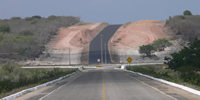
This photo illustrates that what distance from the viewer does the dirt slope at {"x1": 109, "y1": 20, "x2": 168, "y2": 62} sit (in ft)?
327

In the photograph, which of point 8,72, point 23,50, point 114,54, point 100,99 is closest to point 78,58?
point 114,54

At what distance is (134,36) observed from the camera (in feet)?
376

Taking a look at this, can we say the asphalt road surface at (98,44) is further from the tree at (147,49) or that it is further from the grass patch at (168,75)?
the grass patch at (168,75)

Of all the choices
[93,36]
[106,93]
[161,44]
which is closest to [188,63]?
[106,93]

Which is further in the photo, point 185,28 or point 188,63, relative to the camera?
point 185,28

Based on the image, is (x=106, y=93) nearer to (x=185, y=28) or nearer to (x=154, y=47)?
(x=154, y=47)

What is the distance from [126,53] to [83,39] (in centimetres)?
2196

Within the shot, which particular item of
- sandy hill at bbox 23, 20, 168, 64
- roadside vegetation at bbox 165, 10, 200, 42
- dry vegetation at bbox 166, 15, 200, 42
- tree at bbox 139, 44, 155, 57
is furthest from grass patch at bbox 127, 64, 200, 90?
dry vegetation at bbox 166, 15, 200, 42

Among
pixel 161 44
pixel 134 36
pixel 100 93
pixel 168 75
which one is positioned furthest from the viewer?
pixel 134 36

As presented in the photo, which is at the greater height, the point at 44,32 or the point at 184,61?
the point at 44,32

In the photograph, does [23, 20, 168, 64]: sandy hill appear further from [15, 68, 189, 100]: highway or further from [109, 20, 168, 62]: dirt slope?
[15, 68, 189, 100]: highway

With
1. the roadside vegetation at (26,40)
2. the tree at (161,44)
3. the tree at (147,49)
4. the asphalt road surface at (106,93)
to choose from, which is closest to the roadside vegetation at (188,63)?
the asphalt road surface at (106,93)

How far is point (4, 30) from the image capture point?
5002 inches

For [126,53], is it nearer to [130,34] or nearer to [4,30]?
[130,34]
